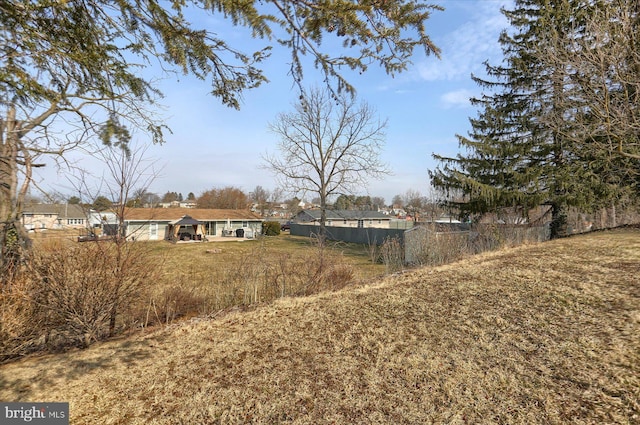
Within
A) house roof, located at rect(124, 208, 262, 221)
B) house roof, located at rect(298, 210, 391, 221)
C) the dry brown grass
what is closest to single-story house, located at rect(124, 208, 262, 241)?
house roof, located at rect(124, 208, 262, 221)

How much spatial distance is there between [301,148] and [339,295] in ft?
65.1

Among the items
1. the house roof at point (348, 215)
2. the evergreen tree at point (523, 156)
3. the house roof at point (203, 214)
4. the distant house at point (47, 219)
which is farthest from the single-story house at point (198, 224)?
the distant house at point (47, 219)

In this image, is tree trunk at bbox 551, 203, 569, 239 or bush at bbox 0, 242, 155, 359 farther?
tree trunk at bbox 551, 203, 569, 239

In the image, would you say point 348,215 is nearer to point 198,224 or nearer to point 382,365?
point 198,224

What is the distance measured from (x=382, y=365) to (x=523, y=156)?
14175mm

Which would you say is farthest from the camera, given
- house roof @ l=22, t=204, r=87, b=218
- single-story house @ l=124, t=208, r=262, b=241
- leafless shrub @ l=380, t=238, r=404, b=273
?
single-story house @ l=124, t=208, r=262, b=241

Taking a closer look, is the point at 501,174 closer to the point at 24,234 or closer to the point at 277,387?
the point at 277,387

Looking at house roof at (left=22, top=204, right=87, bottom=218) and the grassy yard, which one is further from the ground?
house roof at (left=22, top=204, right=87, bottom=218)

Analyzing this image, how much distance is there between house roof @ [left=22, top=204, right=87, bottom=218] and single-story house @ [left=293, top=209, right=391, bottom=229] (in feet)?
133

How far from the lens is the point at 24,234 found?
3.94 m

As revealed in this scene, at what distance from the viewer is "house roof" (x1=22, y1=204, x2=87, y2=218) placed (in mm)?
3273

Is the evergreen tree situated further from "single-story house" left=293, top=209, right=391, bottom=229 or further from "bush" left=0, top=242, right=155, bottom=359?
"single-story house" left=293, top=209, right=391, bottom=229

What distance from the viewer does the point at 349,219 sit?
4669cm

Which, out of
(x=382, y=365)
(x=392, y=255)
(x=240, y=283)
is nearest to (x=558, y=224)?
(x=392, y=255)
